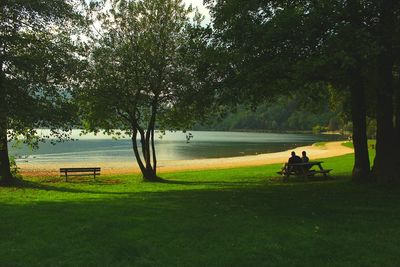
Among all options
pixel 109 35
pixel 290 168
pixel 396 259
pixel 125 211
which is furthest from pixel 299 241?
pixel 109 35

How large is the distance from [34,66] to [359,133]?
49.3ft

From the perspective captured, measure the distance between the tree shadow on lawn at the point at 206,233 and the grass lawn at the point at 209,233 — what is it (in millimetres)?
18

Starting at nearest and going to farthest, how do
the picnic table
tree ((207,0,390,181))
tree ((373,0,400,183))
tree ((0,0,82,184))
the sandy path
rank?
tree ((207,0,390,181)), tree ((373,0,400,183)), tree ((0,0,82,184)), the picnic table, the sandy path

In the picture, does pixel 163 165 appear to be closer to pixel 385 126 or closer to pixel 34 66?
pixel 34 66

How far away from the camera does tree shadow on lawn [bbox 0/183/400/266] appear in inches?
303

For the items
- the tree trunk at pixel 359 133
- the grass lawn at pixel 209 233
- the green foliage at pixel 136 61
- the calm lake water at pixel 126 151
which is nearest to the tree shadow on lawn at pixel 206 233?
the grass lawn at pixel 209 233

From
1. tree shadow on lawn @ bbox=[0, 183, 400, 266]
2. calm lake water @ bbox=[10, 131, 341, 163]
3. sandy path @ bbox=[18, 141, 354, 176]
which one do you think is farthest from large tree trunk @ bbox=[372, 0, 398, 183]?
calm lake water @ bbox=[10, 131, 341, 163]

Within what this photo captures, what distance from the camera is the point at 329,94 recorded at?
2736cm

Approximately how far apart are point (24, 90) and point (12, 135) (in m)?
3.68

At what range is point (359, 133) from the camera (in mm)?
18875

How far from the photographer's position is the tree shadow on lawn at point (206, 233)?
25.3 ft

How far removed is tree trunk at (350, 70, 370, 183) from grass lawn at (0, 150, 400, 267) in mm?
4438

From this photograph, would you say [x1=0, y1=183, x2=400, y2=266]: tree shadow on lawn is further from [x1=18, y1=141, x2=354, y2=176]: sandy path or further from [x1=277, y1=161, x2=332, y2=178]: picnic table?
[x1=18, y1=141, x2=354, y2=176]: sandy path

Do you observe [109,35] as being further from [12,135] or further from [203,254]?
[203,254]
